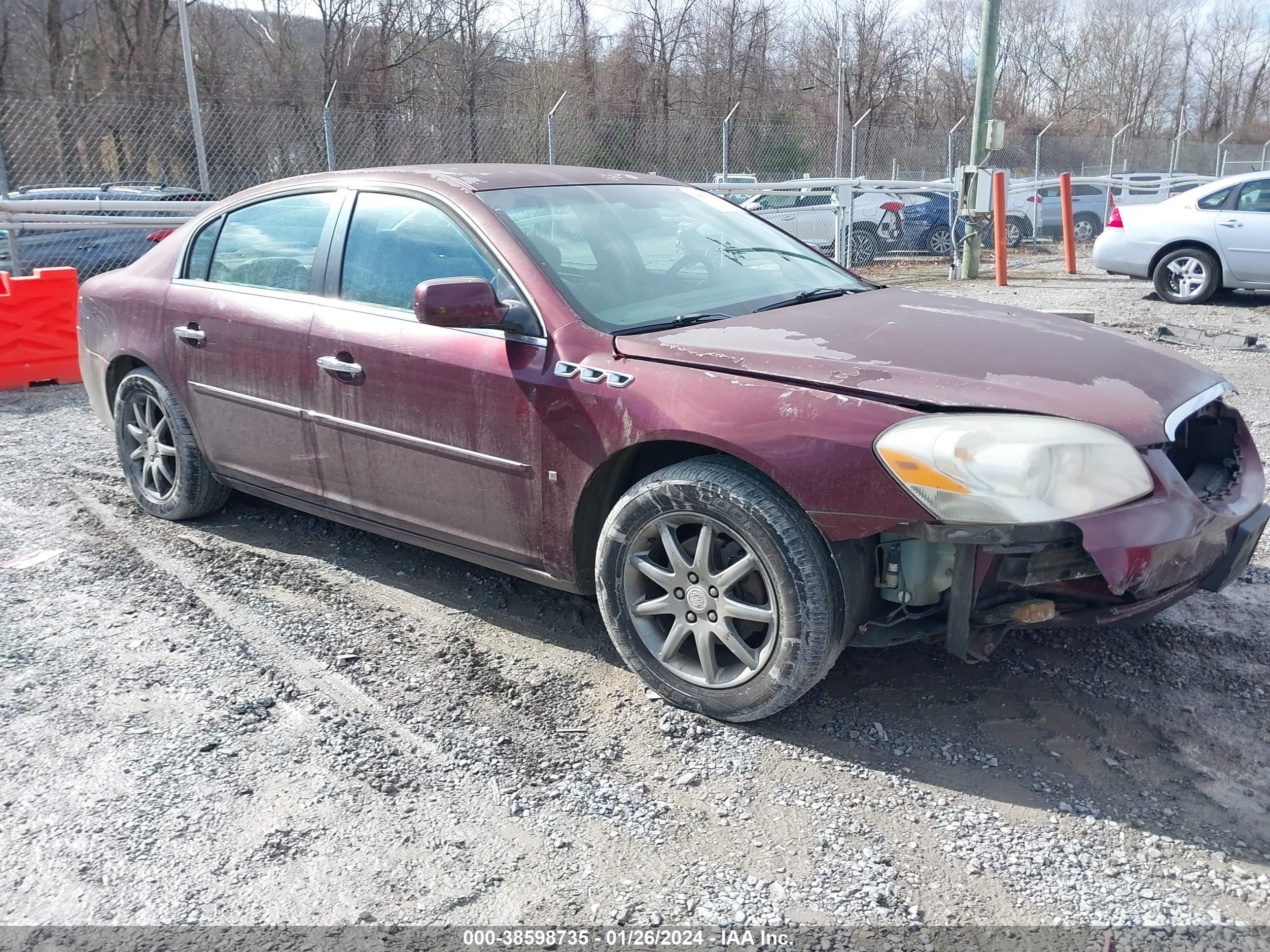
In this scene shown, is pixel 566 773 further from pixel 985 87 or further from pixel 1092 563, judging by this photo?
pixel 985 87

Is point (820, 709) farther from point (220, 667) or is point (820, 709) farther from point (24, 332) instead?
point (24, 332)

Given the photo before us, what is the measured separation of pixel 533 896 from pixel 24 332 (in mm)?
7666

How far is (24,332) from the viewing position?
829 cm

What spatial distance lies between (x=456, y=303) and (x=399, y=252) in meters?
0.76

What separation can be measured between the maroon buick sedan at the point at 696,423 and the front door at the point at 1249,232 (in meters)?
8.81

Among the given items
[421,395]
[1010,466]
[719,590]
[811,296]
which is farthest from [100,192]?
[1010,466]

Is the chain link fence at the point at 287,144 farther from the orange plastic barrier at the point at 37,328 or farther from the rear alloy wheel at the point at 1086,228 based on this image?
the rear alloy wheel at the point at 1086,228

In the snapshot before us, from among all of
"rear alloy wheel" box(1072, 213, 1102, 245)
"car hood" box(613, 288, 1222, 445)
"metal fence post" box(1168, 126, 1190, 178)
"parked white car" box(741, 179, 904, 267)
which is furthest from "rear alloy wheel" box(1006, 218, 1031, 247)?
"car hood" box(613, 288, 1222, 445)

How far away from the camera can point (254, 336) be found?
4242 mm

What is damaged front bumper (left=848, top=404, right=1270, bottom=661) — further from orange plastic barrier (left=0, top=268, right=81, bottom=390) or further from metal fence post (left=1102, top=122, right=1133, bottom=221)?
metal fence post (left=1102, top=122, right=1133, bottom=221)

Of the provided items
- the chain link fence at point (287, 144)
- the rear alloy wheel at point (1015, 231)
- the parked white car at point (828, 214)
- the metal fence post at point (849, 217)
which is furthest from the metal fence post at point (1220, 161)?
the metal fence post at point (849, 217)

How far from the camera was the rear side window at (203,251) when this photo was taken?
469cm

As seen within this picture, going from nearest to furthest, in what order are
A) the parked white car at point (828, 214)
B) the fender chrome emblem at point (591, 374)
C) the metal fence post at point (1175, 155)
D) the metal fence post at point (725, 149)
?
the fender chrome emblem at point (591, 374) → the parked white car at point (828, 214) → the metal fence post at point (725, 149) → the metal fence post at point (1175, 155)

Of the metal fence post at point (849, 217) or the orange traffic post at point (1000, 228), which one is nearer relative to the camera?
the orange traffic post at point (1000, 228)
